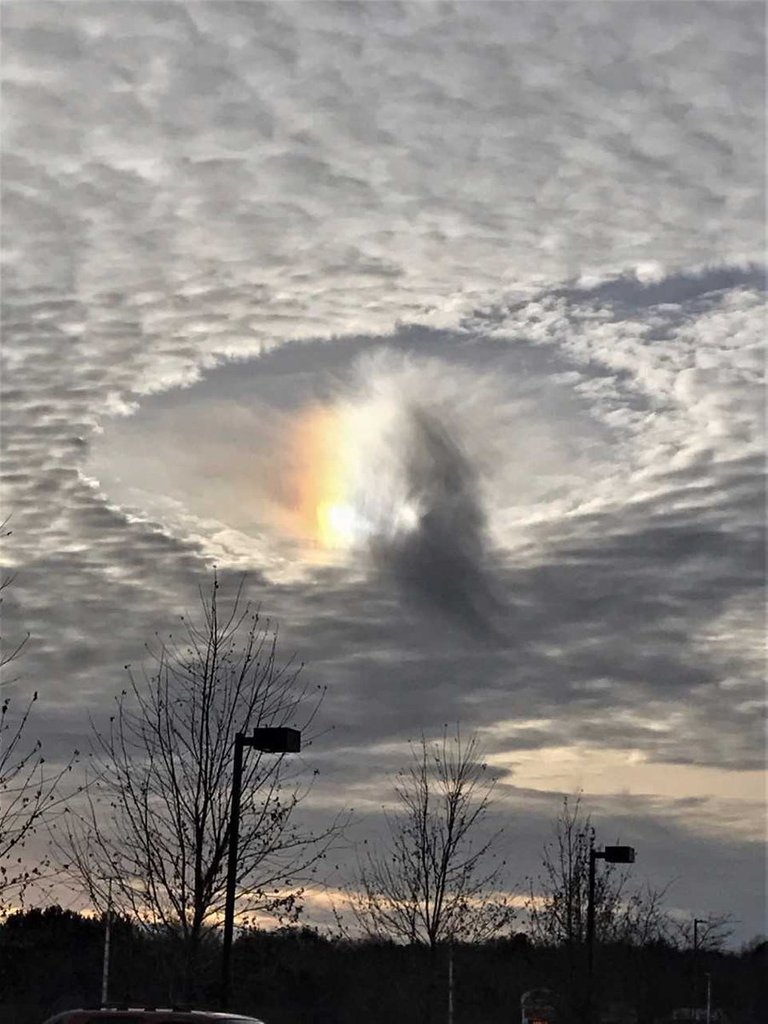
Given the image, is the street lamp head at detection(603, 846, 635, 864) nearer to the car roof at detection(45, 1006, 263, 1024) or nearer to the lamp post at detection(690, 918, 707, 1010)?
the car roof at detection(45, 1006, 263, 1024)

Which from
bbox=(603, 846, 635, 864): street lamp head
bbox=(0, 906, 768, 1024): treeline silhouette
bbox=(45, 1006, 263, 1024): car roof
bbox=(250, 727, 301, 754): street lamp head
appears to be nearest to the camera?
bbox=(45, 1006, 263, 1024): car roof

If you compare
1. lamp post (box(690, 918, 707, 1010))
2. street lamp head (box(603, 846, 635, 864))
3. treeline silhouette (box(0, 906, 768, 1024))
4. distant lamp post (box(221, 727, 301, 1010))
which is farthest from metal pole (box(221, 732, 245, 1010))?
lamp post (box(690, 918, 707, 1010))

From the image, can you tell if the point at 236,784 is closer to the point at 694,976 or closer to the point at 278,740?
the point at 278,740

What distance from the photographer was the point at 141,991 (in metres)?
63.0

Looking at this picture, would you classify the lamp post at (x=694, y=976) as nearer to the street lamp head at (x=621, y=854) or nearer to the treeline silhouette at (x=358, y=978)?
the treeline silhouette at (x=358, y=978)

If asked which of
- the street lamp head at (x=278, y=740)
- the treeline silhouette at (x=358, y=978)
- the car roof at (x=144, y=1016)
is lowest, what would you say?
the car roof at (x=144, y=1016)

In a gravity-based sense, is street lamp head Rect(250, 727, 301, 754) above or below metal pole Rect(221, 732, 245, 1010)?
above

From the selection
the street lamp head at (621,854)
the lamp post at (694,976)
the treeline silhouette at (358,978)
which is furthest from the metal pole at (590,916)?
the lamp post at (694,976)

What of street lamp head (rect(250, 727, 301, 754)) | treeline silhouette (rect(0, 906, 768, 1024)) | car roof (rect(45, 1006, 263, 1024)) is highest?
street lamp head (rect(250, 727, 301, 754))

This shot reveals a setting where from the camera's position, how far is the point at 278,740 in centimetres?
2691

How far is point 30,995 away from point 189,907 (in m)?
42.6

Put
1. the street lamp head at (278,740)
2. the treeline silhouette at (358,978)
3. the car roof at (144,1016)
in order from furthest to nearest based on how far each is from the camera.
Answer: the treeline silhouette at (358,978) < the street lamp head at (278,740) < the car roof at (144,1016)

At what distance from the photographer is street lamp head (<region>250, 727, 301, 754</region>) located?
26828 mm

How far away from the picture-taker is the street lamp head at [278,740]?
2683 cm
